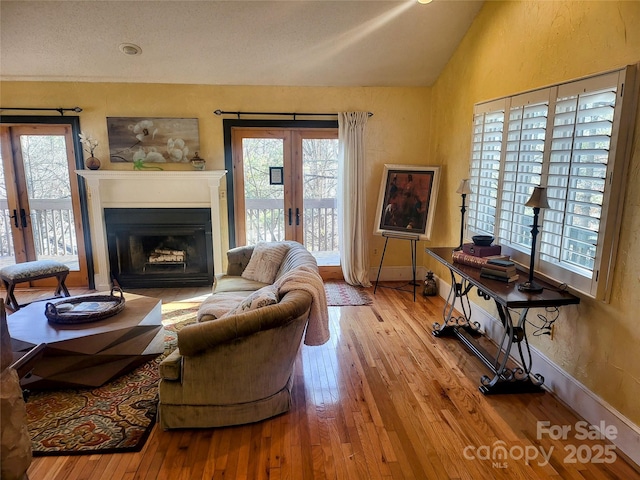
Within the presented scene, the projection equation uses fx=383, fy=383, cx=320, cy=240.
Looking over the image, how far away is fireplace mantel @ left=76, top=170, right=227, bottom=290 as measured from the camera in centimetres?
470

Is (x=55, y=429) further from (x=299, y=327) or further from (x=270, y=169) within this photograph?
(x=270, y=169)

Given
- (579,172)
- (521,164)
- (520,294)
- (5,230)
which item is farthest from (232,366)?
(5,230)

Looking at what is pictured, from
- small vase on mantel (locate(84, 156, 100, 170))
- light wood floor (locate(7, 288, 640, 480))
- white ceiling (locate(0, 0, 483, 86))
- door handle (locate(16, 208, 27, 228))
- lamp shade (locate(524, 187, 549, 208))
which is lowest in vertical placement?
light wood floor (locate(7, 288, 640, 480))

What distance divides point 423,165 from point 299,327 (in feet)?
10.8

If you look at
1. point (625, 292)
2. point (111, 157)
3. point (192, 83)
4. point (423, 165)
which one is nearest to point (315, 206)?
point (423, 165)

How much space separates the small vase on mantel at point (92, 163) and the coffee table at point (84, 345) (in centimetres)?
213

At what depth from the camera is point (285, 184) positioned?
5090 mm

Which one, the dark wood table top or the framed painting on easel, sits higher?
the framed painting on easel

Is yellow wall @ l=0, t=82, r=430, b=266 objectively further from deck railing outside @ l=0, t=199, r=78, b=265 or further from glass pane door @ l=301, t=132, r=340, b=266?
deck railing outside @ l=0, t=199, r=78, b=265

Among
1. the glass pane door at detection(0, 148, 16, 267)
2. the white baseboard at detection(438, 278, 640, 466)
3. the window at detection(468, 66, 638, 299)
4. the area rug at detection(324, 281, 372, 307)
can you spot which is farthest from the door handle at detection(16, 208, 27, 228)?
the white baseboard at detection(438, 278, 640, 466)

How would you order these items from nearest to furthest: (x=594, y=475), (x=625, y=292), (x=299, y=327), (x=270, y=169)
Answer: (x=594, y=475) → (x=625, y=292) → (x=299, y=327) → (x=270, y=169)

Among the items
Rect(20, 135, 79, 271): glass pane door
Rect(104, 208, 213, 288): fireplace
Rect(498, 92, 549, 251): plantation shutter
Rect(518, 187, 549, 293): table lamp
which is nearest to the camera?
Rect(518, 187, 549, 293): table lamp

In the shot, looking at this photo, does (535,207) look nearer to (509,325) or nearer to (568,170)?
(568,170)

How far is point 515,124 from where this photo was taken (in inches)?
121
